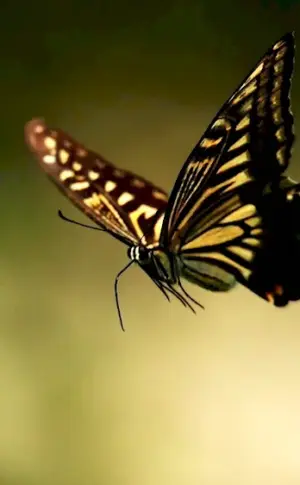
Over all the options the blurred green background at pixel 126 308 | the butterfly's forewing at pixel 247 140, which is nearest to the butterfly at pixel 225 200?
the butterfly's forewing at pixel 247 140

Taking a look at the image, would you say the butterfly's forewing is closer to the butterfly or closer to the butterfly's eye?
the butterfly

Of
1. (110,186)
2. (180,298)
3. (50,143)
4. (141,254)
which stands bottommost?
(180,298)

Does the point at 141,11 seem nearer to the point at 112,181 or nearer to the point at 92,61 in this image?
the point at 92,61

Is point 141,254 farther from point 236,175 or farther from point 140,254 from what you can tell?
point 236,175

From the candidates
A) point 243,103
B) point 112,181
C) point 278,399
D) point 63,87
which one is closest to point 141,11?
point 63,87

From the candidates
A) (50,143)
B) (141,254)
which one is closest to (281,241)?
(141,254)

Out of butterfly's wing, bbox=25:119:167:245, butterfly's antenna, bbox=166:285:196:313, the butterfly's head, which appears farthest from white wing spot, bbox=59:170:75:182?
butterfly's antenna, bbox=166:285:196:313
